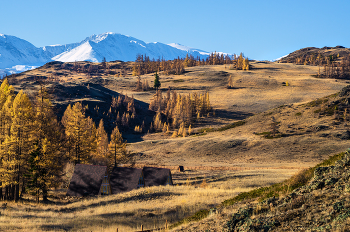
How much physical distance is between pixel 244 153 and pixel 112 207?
51.9 meters

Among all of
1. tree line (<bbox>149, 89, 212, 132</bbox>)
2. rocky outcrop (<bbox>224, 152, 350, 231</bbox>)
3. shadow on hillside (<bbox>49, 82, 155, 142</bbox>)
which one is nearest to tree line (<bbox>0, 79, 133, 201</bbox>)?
rocky outcrop (<bbox>224, 152, 350, 231</bbox>)

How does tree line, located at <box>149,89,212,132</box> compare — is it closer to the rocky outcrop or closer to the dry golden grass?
the dry golden grass

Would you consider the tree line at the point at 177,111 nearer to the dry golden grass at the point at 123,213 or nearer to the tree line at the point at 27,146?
the tree line at the point at 27,146

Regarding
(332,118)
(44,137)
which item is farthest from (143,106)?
(44,137)

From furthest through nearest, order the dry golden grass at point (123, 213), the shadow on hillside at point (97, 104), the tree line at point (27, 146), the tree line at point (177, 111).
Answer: the tree line at point (177, 111) → the shadow on hillside at point (97, 104) → the tree line at point (27, 146) → the dry golden grass at point (123, 213)

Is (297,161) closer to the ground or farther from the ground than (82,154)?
closer to the ground

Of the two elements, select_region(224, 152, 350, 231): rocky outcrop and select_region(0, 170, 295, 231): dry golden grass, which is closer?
select_region(224, 152, 350, 231): rocky outcrop

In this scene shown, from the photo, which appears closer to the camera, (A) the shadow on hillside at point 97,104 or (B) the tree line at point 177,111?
(A) the shadow on hillside at point 97,104

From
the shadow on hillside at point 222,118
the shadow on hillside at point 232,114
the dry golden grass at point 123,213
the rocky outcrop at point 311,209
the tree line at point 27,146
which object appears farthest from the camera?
the shadow on hillside at point 232,114

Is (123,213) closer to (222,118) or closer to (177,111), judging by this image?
(177,111)

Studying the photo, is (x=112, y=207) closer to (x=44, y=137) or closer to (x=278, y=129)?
(x=44, y=137)

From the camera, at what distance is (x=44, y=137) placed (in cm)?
3575

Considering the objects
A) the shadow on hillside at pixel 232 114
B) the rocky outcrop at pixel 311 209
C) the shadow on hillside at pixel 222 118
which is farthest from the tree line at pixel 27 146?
the shadow on hillside at pixel 232 114

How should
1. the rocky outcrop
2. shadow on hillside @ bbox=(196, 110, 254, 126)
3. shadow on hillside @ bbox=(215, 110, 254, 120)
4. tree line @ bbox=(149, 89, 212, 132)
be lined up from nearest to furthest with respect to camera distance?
the rocky outcrop → shadow on hillside @ bbox=(196, 110, 254, 126) → tree line @ bbox=(149, 89, 212, 132) → shadow on hillside @ bbox=(215, 110, 254, 120)
